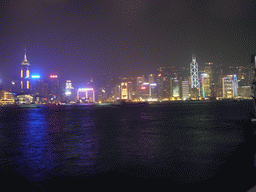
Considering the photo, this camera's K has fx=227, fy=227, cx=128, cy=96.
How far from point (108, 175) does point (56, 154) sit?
15.2 feet

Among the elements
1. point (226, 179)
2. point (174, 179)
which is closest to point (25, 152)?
point (174, 179)

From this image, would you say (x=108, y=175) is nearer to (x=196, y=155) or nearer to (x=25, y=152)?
(x=196, y=155)

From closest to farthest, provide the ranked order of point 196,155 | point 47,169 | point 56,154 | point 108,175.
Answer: point 108,175 → point 47,169 → point 196,155 → point 56,154

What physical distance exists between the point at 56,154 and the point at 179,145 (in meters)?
6.98

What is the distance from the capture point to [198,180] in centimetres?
727

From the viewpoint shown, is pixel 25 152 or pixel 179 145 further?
pixel 179 145

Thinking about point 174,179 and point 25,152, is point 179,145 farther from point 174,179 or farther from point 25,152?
point 25,152

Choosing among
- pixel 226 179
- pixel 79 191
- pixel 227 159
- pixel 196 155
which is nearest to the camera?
pixel 79 191

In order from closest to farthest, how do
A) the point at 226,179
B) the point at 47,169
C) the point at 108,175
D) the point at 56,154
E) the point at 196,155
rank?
1. the point at 226,179
2. the point at 108,175
3. the point at 47,169
4. the point at 196,155
5. the point at 56,154

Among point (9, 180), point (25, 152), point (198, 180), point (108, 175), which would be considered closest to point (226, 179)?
point (198, 180)

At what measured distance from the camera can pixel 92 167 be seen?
9031 mm

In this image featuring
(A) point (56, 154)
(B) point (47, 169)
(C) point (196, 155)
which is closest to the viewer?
(B) point (47, 169)

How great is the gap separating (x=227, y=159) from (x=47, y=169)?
25.0 ft

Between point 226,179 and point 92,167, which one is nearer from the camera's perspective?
point 226,179
